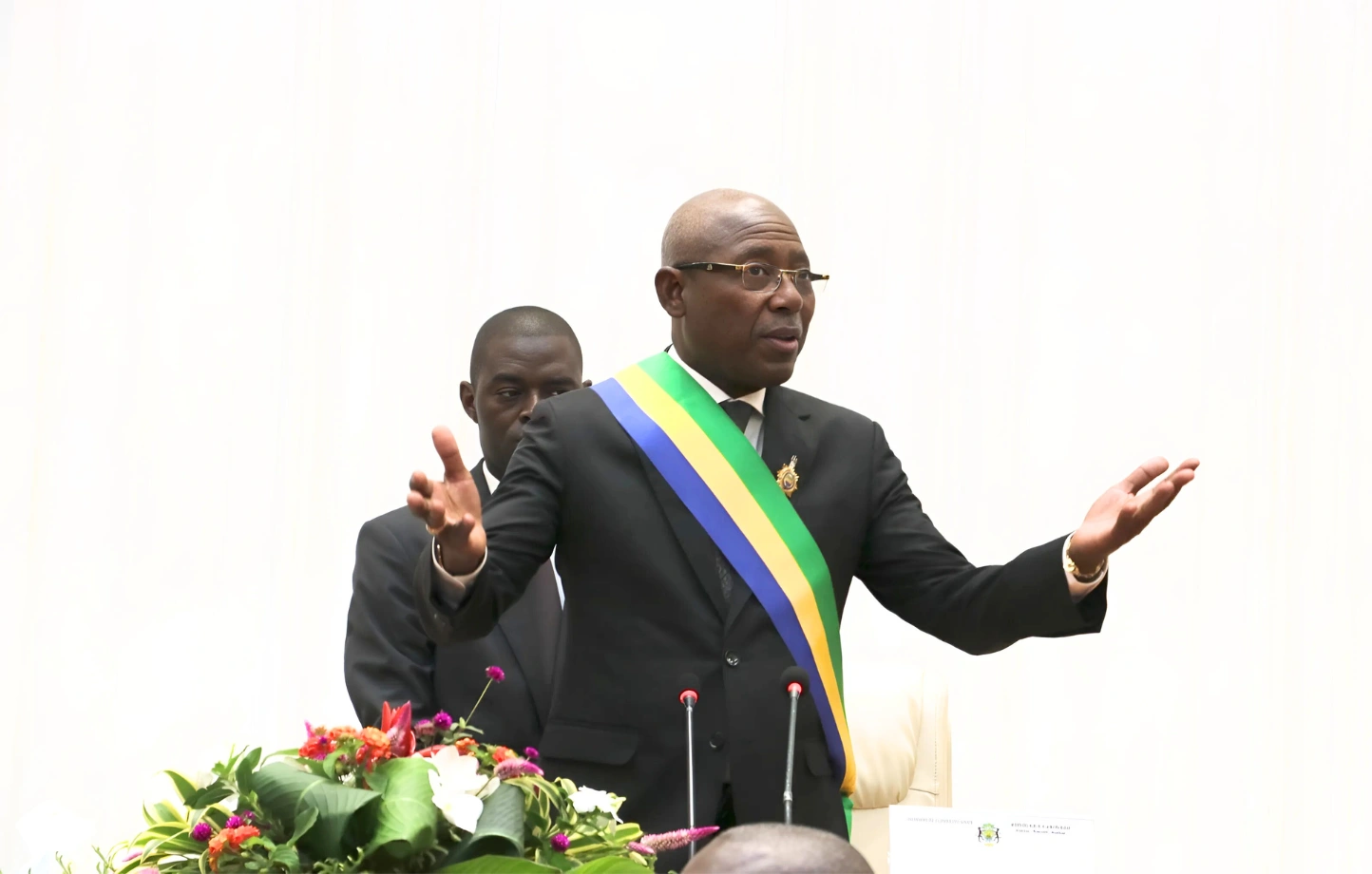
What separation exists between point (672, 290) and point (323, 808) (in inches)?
55.9

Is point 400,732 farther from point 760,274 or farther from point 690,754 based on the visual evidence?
point 760,274

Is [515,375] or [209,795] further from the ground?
[515,375]

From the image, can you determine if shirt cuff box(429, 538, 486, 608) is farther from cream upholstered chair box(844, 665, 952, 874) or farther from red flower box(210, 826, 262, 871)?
cream upholstered chair box(844, 665, 952, 874)

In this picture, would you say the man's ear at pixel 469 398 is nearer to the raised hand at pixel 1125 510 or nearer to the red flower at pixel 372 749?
the raised hand at pixel 1125 510

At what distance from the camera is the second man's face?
2863 millimetres

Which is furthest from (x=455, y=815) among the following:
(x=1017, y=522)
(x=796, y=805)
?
(x=1017, y=522)

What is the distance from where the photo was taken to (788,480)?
237 cm

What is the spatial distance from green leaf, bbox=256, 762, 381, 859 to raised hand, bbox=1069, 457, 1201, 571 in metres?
1.22

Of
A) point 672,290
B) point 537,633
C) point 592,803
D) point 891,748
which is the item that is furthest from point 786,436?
point 592,803

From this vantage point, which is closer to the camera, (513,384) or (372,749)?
(372,749)

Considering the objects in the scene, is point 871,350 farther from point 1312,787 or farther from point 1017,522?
point 1312,787

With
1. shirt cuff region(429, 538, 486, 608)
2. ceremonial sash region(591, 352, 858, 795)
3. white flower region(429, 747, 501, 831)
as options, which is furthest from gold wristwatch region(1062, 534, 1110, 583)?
white flower region(429, 747, 501, 831)

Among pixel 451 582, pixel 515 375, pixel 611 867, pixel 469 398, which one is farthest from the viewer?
pixel 469 398

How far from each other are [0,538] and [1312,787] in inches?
141
